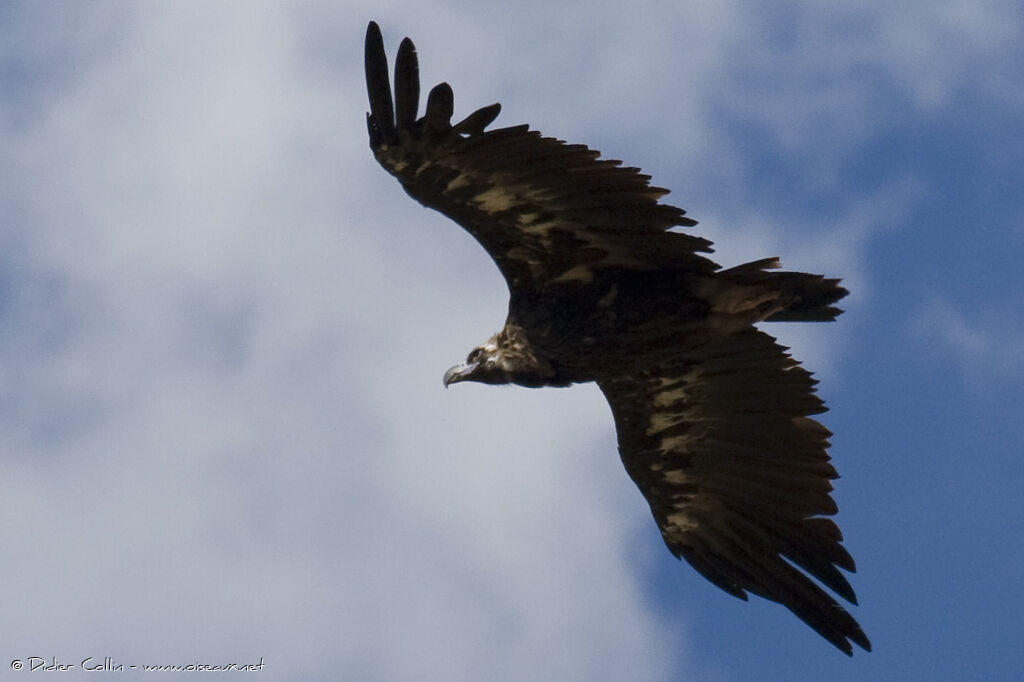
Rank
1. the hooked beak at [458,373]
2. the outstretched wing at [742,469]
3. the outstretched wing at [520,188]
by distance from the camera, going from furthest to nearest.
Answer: the hooked beak at [458,373] < the outstretched wing at [742,469] < the outstretched wing at [520,188]

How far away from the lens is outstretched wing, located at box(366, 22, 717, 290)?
481 inches

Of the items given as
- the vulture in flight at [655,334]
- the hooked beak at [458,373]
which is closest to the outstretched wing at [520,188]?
the vulture in flight at [655,334]

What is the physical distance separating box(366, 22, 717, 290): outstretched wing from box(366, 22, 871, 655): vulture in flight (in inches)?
0.5

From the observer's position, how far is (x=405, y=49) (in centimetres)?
1212

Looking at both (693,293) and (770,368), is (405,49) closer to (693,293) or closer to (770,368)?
(693,293)

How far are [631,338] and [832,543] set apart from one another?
2.37 meters

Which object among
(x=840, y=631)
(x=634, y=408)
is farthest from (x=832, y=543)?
(x=634, y=408)

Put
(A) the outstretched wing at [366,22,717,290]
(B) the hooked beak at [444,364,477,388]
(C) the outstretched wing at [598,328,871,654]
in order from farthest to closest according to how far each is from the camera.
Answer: (B) the hooked beak at [444,364,477,388] → (C) the outstretched wing at [598,328,871,654] → (A) the outstretched wing at [366,22,717,290]

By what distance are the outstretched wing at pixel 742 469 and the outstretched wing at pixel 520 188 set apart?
1.30 metres

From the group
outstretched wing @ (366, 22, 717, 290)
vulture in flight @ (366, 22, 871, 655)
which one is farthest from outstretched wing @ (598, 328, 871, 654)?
outstretched wing @ (366, 22, 717, 290)

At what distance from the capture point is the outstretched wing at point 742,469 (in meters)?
13.9

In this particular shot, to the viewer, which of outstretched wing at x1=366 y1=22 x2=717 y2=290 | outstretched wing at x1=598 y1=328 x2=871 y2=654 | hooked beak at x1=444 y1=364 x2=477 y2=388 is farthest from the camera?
hooked beak at x1=444 y1=364 x2=477 y2=388

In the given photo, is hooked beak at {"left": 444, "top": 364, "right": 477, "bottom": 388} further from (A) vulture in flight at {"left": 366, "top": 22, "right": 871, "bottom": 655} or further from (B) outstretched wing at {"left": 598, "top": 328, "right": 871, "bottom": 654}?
(B) outstretched wing at {"left": 598, "top": 328, "right": 871, "bottom": 654}

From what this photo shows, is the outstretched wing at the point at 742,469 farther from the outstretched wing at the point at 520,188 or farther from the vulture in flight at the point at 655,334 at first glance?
the outstretched wing at the point at 520,188
